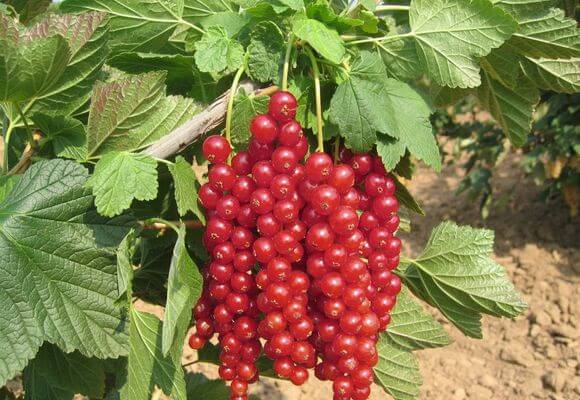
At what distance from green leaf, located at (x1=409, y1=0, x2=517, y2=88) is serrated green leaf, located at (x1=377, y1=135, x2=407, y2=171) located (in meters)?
0.17

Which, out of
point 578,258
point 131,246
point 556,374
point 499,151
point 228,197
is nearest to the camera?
point 228,197

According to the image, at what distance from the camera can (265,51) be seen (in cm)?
107

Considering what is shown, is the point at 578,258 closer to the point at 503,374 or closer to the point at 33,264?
the point at 503,374

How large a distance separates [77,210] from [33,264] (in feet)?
0.38

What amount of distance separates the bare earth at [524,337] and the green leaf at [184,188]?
1.86 m

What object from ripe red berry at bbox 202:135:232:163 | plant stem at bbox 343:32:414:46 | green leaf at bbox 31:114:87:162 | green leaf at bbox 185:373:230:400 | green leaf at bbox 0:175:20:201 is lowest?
green leaf at bbox 185:373:230:400

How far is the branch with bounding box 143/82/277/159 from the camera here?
1101 millimetres

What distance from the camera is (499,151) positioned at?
15.1 feet

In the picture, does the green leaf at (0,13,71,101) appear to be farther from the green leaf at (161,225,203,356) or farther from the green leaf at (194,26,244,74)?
the green leaf at (161,225,203,356)

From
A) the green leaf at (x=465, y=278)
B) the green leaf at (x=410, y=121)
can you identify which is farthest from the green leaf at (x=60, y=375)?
the green leaf at (x=410, y=121)

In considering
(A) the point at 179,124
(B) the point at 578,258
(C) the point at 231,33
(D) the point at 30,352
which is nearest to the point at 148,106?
(A) the point at 179,124

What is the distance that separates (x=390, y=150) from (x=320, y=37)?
226mm

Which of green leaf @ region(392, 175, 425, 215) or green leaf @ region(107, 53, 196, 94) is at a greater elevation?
green leaf @ region(107, 53, 196, 94)

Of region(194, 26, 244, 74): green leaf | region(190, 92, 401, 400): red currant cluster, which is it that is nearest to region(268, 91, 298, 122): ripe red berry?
region(190, 92, 401, 400): red currant cluster
